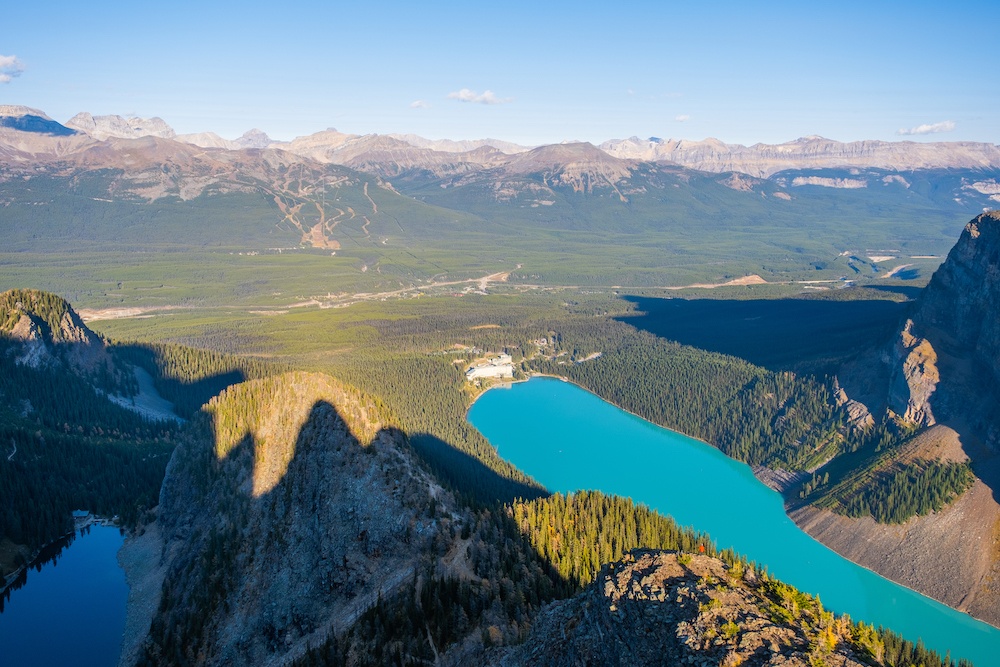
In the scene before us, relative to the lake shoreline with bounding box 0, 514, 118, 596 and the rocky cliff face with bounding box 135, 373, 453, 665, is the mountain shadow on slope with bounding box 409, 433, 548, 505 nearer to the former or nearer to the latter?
the rocky cliff face with bounding box 135, 373, 453, 665

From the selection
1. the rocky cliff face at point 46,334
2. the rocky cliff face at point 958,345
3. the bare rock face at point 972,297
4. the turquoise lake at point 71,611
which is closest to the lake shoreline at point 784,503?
the rocky cliff face at point 958,345

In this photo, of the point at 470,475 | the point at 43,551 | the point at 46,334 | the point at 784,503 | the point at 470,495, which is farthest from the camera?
the point at 46,334

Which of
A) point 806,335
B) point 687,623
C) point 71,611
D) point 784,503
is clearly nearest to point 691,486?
point 784,503

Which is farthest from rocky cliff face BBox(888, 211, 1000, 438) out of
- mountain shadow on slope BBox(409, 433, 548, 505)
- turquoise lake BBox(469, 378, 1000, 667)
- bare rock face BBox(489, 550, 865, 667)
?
bare rock face BBox(489, 550, 865, 667)

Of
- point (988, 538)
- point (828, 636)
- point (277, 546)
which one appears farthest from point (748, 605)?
point (988, 538)

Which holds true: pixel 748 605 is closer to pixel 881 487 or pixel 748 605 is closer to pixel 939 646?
pixel 939 646

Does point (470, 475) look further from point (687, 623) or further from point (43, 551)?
point (687, 623)

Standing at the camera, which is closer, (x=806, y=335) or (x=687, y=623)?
(x=687, y=623)
